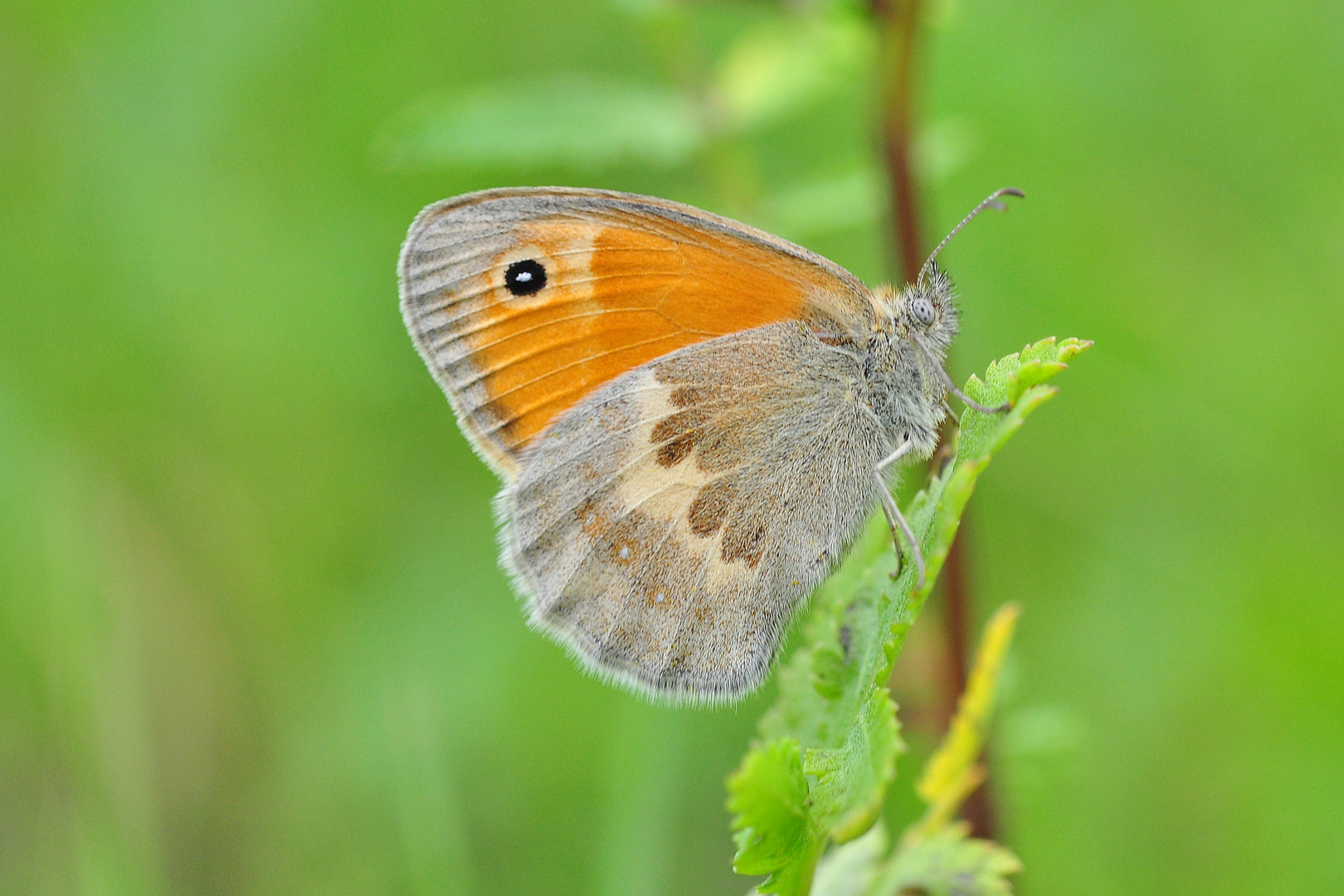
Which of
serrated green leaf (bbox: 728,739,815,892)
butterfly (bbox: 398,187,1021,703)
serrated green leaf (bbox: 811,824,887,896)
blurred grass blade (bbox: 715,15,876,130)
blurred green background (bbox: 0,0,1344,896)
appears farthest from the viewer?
blurred green background (bbox: 0,0,1344,896)

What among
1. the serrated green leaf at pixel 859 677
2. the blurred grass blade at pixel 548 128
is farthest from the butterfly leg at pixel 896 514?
the blurred grass blade at pixel 548 128

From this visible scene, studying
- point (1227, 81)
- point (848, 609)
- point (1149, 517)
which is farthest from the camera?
point (1227, 81)

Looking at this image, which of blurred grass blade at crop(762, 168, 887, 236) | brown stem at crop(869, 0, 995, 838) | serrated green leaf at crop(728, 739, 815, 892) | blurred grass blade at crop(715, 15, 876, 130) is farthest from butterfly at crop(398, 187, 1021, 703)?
serrated green leaf at crop(728, 739, 815, 892)

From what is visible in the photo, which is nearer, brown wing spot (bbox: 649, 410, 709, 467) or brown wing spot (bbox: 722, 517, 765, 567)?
brown wing spot (bbox: 722, 517, 765, 567)

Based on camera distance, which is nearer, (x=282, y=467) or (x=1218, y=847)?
(x=1218, y=847)

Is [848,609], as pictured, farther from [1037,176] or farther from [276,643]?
[1037,176]

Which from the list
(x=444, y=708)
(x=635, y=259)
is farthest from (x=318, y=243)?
(x=635, y=259)

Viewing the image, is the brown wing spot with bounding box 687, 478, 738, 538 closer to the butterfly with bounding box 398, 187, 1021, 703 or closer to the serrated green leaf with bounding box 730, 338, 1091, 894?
the butterfly with bounding box 398, 187, 1021, 703
